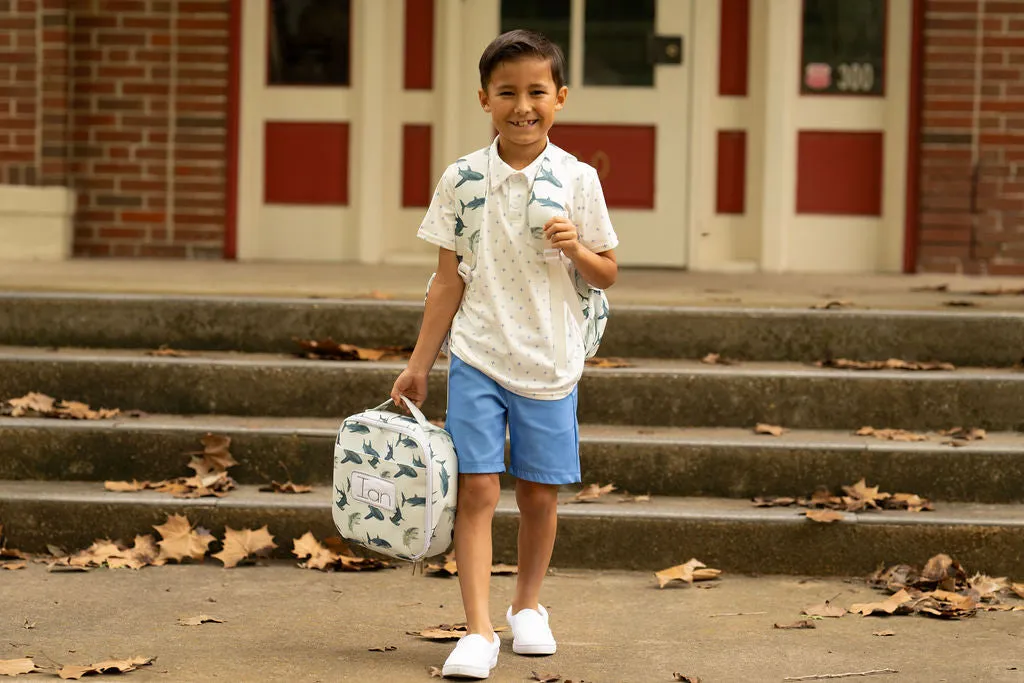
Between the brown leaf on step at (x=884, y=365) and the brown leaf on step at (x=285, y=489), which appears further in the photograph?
the brown leaf on step at (x=884, y=365)

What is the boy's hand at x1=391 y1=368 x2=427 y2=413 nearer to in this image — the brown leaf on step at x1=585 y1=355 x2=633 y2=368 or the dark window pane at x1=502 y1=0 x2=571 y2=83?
the brown leaf on step at x1=585 y1=355 x2=633 y2=368

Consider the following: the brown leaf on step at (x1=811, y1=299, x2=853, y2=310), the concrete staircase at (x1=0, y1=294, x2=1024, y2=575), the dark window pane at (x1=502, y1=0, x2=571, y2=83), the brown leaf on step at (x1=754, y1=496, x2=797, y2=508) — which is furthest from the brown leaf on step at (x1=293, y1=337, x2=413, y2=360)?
the dark window pane at (x1=502, y1=0, x2=571, y2=83)

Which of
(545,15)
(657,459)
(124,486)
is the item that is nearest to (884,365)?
(657,459)

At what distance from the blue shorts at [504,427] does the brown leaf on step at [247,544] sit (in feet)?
4.02

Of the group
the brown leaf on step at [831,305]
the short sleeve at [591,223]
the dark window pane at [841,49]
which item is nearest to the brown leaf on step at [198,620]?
the short sleeve at [591,223]

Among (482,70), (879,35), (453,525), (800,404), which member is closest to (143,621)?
(453,525)

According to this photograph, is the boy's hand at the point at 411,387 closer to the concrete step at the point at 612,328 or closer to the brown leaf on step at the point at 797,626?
the brown leaf on step at the point at 797,626

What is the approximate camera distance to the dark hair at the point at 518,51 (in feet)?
11.9

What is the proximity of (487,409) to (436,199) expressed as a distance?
1.82ft

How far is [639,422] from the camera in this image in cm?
553

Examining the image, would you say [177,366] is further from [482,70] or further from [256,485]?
[482,70]

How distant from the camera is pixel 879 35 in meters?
8.66

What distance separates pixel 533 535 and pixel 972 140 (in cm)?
553

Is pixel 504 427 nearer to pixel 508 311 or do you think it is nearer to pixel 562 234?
pixel 508 311
